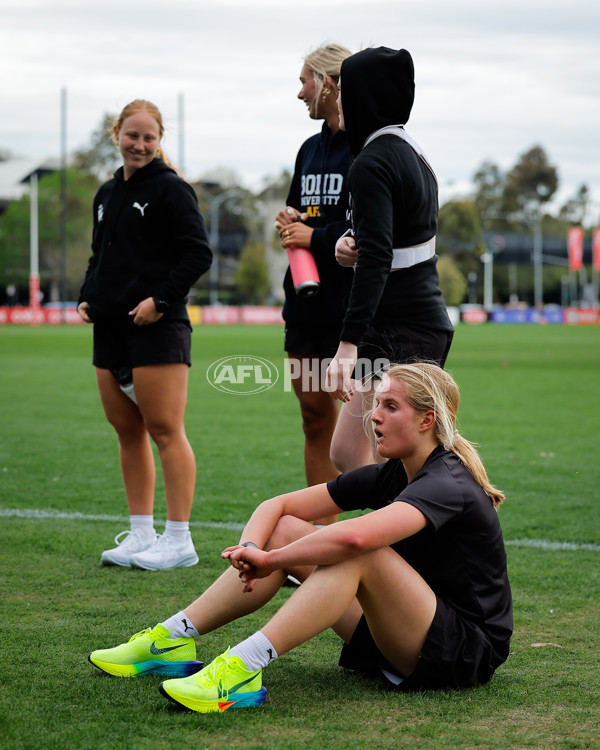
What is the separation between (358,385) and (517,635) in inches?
45.9

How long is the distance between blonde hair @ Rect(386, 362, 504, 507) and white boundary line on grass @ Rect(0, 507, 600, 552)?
8.07 feet

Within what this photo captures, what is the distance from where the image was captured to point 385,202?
3668mm

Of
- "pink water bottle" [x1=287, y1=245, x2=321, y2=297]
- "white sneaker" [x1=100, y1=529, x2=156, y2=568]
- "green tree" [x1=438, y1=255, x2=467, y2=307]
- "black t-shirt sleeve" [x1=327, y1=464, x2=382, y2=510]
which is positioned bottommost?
"white sneaker" [x1=100, y1=529, x2=156, y2=568]

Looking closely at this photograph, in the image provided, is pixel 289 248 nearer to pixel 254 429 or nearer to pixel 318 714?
pixel 318 714

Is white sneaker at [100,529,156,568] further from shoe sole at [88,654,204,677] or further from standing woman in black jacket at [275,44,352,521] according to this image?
shoe sole at [88,654,204,677]

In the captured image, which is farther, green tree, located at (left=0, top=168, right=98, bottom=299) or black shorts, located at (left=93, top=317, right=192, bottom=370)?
green tree, located at (left=0, top=168, right=98, bottom=299)

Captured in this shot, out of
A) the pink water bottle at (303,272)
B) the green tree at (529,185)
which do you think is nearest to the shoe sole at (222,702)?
the pink water bottle at (303,272)

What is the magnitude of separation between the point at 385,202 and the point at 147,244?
1829 mm

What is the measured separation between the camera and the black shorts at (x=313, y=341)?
487 cm

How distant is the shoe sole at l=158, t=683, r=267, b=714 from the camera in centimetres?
310

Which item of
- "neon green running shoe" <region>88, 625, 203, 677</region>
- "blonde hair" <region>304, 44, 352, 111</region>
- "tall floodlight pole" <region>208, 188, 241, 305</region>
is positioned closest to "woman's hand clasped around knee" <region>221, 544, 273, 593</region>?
"neon green running shoe" <region>88, 625, 203, 677</region>

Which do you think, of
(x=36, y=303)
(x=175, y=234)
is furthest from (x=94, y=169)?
(x=175, y=234)

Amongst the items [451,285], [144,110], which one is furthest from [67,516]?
[451,285]

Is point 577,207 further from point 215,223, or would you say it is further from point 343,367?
point 343,367
